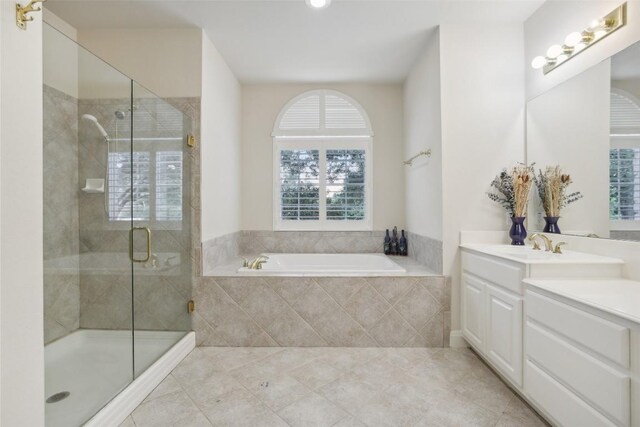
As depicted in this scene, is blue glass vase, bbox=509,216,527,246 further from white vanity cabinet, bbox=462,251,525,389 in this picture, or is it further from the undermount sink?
white vanity cabinet, bbox=462,251,525,389

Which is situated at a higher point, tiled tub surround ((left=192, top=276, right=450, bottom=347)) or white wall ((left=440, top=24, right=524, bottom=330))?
white wall ((left=440, top=24, right=524, bottom=330))

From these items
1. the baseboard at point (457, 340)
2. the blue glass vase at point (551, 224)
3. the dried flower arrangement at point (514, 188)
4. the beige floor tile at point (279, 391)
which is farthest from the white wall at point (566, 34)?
the beige floor tile at point (279, 391)

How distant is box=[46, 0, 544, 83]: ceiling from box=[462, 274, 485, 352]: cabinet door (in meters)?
2.08

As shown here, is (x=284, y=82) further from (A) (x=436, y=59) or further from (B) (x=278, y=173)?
(A) (x=436, y=59)

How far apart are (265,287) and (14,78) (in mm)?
1877

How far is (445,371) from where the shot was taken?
2.06m

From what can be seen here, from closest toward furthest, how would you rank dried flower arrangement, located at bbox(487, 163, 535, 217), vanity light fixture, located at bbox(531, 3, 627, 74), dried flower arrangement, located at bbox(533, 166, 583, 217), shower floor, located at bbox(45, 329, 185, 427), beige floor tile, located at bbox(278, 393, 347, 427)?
shower floor, located at bbox(45, 329, 185, 427), beige floor tile, located at bbox(278, 393, 347, 427), vanity light fixture, located at bbox(531, 3, 627, 74), dried flower arrangement, located at bbox(533, 166, 583, 217), dried flower arrangement, located at bbox(487, 163, 535, 217)

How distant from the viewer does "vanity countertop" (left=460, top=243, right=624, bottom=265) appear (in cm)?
162

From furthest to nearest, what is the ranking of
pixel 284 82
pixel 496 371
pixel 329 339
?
pixel 284 82, pixel 329 339, pixel 496 371

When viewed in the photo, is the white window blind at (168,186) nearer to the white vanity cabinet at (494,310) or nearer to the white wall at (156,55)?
the white wall at (156,55)

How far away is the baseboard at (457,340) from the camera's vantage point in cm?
240

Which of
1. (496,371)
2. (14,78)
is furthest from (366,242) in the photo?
(14,78)

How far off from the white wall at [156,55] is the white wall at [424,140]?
2017 millimetres

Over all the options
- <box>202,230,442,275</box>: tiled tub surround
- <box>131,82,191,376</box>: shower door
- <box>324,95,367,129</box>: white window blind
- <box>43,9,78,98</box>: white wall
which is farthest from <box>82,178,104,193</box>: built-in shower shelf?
<box>324,95,367,129</box>: white window blind
